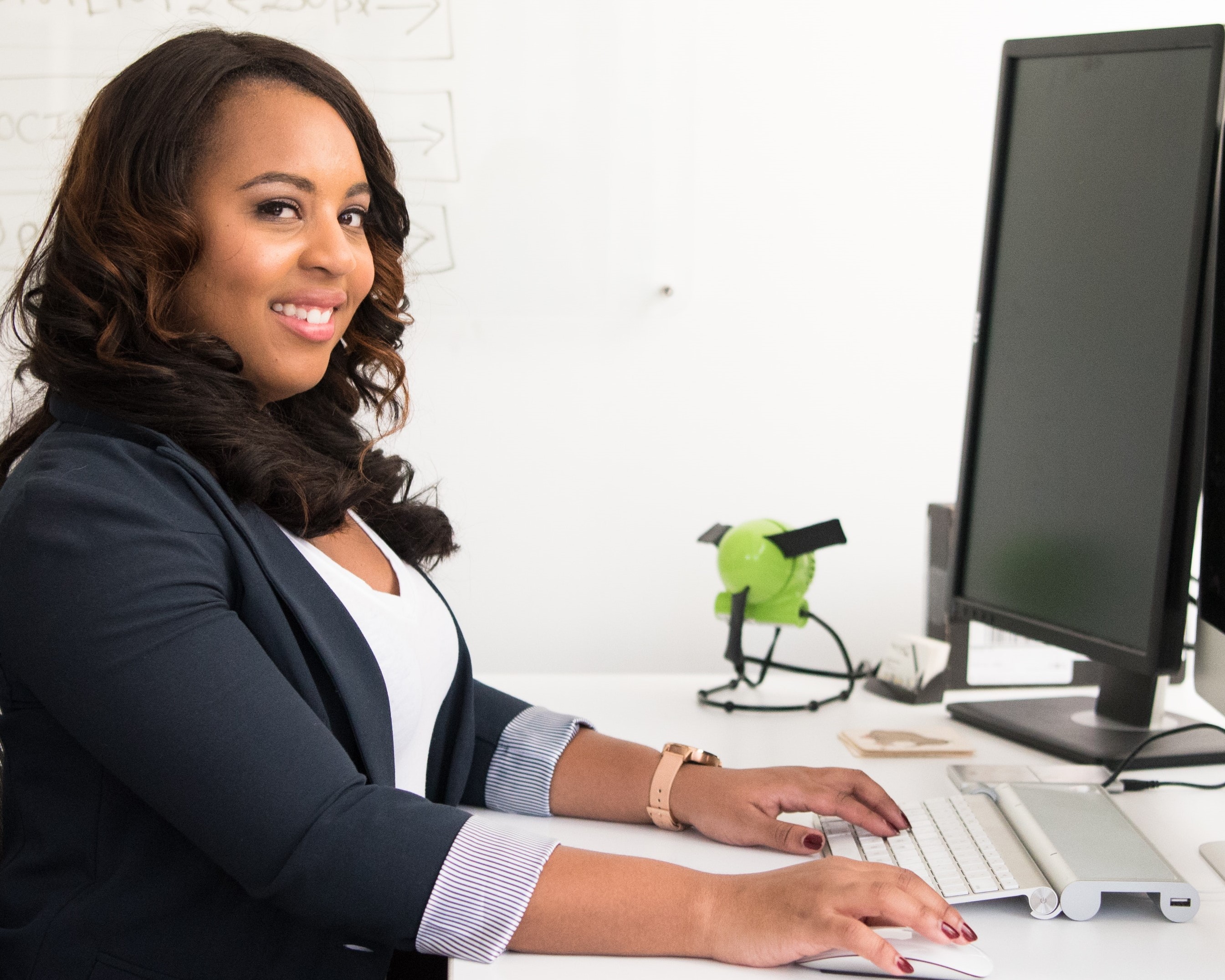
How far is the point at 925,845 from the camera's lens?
3.05ft

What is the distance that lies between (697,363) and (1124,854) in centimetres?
164

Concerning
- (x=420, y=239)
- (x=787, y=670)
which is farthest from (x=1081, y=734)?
(x=420, y=239)

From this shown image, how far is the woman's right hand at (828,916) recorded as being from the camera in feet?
2.41

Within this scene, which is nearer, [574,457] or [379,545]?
[379,545]

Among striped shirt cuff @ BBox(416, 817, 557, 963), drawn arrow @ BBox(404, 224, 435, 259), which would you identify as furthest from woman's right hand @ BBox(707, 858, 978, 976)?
drawn arrow @ BBox(404, 224, 435, 259)

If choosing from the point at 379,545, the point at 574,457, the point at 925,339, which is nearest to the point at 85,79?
the point at 574,457

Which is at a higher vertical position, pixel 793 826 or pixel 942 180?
pixel 942 180

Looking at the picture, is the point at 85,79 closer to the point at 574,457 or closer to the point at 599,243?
the point at 599,243

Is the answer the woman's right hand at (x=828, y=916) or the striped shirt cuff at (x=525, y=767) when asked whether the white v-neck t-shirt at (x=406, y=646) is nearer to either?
the striped shirt cuff at (x=525, y=767)

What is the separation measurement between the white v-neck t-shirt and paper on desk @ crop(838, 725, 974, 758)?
0.47 meters

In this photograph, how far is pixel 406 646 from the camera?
1011mm

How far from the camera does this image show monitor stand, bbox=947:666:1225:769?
123 cm

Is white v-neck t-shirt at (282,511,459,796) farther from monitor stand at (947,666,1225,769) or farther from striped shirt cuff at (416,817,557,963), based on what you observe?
monitor stand at (947,666,1225,769)

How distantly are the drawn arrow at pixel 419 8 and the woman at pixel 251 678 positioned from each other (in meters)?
1.28
